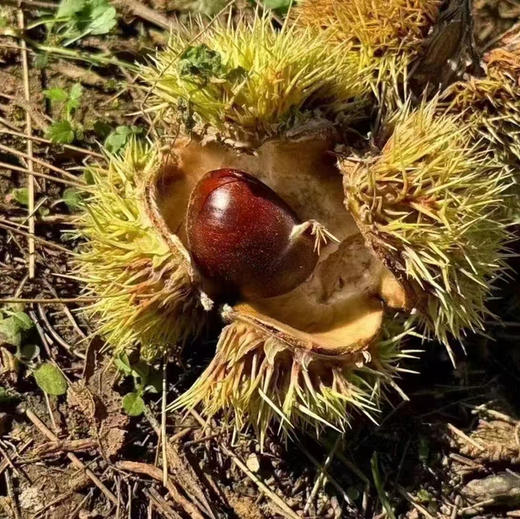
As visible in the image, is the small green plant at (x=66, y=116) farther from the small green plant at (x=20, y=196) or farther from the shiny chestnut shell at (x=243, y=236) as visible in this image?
the shiny chestnut shell at (x=243, y=236)

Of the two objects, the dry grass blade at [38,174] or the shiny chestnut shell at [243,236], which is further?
the dry grass blade at [38,174]

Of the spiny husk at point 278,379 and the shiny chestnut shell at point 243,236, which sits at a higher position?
the shiny chestnut shell at point 243,236

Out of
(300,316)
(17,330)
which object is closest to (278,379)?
(300,316)

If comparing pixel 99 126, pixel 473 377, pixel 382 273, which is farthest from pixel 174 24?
pixel 473 377

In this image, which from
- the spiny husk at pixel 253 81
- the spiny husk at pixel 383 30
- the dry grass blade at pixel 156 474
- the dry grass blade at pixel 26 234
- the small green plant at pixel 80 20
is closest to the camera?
the spiny husk at pixel 253 81

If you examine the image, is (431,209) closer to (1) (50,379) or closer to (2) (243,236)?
(2) (243,236)

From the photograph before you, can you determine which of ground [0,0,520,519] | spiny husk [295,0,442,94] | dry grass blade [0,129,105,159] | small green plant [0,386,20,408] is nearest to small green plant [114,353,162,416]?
ground [0,0,520,519]

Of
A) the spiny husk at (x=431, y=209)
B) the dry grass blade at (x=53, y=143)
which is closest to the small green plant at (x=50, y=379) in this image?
the dry grass blade at (x=53, y=143)
